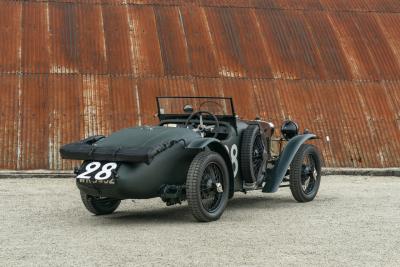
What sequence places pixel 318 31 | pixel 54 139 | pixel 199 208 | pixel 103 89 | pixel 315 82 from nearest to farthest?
pixel 199 208 → pixel 54 139 → pixel 103 89 → pixel 315 82 → pixel 318 31

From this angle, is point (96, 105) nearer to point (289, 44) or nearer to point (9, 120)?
point (9, 120)

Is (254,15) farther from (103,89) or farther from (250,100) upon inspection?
(103,89)

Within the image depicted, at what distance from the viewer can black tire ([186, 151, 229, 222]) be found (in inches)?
356

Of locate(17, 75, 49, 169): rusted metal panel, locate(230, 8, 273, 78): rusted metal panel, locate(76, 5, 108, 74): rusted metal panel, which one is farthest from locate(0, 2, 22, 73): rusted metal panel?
locate(230, 8, 273, 78): rusted metal panel

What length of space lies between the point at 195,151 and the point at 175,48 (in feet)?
31.3

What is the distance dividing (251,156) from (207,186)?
Answer: 138 centimetres

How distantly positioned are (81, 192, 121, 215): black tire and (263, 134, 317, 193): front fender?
223 centimetres

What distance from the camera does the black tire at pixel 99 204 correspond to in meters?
9.81

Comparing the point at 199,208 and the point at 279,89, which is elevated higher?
the point at 279,89

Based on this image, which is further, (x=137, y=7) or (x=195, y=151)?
(x=137, y=7)

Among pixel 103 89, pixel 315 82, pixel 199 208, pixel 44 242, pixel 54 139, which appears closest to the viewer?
pixel 44 242

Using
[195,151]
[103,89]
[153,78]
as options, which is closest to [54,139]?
[103,89]

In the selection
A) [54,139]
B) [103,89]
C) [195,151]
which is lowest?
[195,151]

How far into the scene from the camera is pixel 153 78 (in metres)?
17.8
